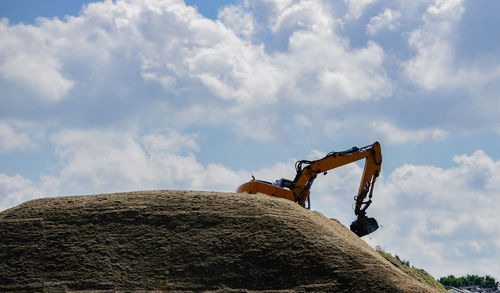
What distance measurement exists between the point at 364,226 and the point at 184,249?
877 cm

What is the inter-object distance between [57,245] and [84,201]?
2.09 metres

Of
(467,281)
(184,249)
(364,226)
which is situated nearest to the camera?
(184,249)

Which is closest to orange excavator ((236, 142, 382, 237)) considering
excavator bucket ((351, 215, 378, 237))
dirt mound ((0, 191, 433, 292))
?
excavator bucket ((351, 215, 378, 237))

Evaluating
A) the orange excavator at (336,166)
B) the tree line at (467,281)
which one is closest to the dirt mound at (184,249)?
the orange excavator at (336,166)

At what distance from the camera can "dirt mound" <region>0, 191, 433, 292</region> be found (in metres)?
14.3

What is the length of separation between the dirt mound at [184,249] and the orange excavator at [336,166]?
3309 mm

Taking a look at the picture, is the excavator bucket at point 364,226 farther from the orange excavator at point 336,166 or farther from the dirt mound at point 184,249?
the dirt mound at point 184,249

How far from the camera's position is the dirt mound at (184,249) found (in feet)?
46.9

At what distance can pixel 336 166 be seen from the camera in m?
22.2

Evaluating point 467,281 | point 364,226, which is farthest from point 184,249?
point 467,281

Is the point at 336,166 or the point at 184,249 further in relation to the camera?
the point at 336,166

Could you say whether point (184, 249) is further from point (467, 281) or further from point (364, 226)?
point (467, 281)

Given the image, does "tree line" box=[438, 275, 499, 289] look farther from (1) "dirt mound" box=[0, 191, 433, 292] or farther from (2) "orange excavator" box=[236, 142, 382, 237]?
(1) "dirt mound" box=[0, 191, 433, 292]

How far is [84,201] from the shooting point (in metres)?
18.0
